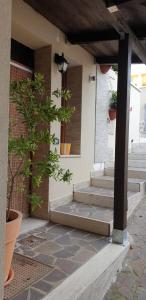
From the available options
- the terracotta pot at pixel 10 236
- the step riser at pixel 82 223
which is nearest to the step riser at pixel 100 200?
the step riser at pixel 82 223

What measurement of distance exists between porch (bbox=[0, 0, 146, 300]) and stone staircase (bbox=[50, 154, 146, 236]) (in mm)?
18

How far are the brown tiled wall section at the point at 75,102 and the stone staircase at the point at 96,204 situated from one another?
0.94 meters

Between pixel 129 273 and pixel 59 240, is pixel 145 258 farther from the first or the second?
pixel 59 240

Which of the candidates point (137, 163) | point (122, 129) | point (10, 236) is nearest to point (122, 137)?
point (122, 129)

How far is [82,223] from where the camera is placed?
4.51 m

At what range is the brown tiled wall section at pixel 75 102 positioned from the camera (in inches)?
233

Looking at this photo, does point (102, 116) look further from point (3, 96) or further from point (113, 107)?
point (3, 96)

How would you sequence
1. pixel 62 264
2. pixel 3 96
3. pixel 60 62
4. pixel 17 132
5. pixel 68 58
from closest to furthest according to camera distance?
pixel 3 96 → pixel 62 264 → pixel 17 132 → pixel 60 62 → pixel 68 58

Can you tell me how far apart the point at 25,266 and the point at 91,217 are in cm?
161

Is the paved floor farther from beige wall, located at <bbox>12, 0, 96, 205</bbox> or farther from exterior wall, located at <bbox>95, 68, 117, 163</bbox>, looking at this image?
exterior wall, located at <bbox>95, 68, 117, 163</bbox>

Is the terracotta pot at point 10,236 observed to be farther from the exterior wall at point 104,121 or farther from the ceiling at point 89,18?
the exterior wall at point 104,121

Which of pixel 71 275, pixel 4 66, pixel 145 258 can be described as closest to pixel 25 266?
pixel 71 275

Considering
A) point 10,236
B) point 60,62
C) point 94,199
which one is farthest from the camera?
point 94,199

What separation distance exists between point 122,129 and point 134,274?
1.95 metres
